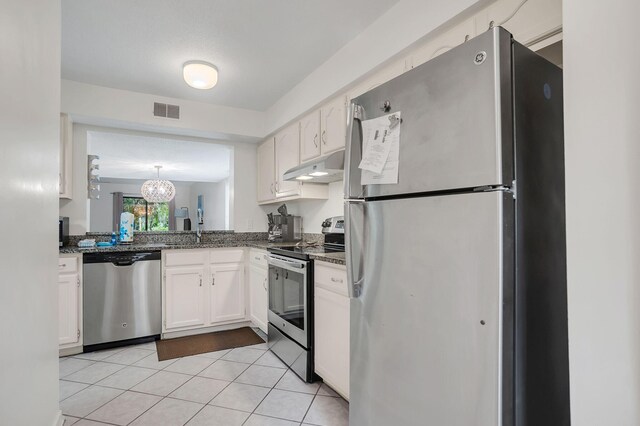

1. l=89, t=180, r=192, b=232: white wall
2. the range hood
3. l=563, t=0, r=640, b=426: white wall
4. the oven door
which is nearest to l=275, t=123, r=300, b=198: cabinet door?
the range hood

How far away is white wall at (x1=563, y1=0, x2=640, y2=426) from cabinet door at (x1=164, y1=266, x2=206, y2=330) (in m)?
3.13

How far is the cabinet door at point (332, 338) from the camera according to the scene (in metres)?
1.90

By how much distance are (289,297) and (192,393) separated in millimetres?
890

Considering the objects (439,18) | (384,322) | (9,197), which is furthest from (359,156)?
(9,197)

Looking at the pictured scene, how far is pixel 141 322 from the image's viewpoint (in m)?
3.04

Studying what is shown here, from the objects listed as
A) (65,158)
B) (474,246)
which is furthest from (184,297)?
(474,246)

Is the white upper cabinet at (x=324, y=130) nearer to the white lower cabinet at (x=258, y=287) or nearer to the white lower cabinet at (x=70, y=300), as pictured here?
the white lower cabinet at (x=258, y=287)

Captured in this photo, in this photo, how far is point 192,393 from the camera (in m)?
2.13

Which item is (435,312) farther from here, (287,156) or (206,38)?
(287,156)

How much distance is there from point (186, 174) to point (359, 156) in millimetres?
7110

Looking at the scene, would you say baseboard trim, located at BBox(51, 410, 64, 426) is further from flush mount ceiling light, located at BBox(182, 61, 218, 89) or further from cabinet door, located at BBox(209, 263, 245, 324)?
flush mount ceiling light, located at BBox(182, 61, 218, 89)

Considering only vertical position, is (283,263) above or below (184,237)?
below

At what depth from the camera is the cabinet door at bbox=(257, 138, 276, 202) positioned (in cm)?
364

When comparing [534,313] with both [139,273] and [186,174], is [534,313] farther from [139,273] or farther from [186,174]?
[186,174]
